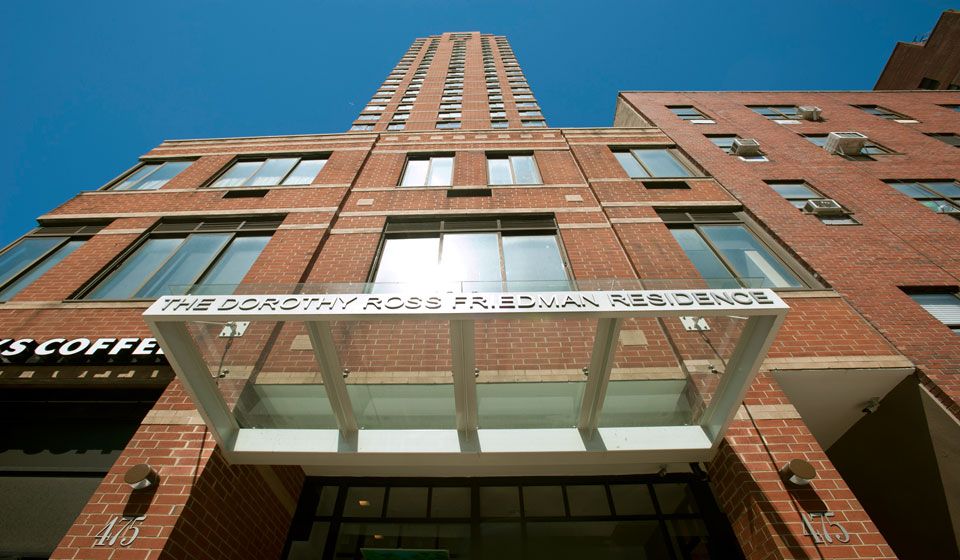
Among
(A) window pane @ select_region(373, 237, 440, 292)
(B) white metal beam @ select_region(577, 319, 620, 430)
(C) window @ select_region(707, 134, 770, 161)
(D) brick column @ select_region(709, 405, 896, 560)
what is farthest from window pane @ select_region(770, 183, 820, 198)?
(B) white metal beam @ select_region(577, 319, 620, 430)

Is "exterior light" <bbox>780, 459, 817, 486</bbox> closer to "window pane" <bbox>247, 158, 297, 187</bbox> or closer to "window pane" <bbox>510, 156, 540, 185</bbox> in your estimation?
"window pane" <bbox>510, 156, 540, 185</bbox>

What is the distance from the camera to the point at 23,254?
8781 mm

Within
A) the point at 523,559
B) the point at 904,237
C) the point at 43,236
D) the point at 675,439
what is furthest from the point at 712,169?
the point at 43,236

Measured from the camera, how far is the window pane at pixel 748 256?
796cm

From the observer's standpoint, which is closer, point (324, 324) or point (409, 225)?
point (324, 324)

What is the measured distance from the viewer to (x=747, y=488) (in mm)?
4422

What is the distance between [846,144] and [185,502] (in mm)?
18072

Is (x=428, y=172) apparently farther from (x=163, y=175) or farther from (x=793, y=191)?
(x=793, y=191)

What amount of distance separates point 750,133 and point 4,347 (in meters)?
20.4

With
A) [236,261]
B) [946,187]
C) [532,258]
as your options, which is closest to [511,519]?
[532,258]

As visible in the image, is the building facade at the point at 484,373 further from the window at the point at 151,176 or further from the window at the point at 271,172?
the window at the point at 151,176

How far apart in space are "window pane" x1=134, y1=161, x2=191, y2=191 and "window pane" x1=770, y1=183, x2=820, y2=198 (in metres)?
17.2

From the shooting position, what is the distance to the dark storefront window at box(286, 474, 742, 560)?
525 cm

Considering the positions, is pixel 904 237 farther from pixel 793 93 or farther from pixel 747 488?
pixel 793 93
